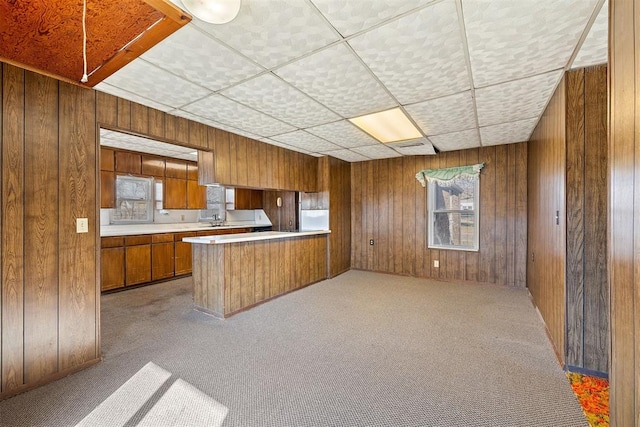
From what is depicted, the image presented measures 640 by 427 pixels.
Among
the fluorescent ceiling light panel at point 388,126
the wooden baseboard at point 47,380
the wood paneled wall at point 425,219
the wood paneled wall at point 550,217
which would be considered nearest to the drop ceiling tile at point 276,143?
the fluorescent ceiling light panel at point 388,126

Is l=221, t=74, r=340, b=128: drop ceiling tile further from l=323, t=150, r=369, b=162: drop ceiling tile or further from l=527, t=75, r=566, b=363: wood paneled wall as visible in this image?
l=527, t=75, r=566, b=363: wood paneled wall

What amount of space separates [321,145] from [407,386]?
3.31 meters

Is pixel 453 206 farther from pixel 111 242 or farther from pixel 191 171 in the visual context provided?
pixel 111 242

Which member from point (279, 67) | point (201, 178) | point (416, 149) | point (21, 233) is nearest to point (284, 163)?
point (201, 178)

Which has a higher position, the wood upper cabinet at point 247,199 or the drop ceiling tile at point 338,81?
the drop ceiling tile at point 338,81

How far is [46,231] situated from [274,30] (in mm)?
2151

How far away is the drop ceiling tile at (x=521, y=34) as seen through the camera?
1.45m

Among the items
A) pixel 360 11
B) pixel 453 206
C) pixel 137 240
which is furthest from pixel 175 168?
pixel 453 206

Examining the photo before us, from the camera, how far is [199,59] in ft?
6.29

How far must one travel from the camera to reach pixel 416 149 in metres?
4.57

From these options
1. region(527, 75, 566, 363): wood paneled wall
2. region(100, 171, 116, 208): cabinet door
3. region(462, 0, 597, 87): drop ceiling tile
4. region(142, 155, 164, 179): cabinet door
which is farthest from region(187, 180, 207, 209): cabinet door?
region(527, 75, 566, 363): wood paneled wall

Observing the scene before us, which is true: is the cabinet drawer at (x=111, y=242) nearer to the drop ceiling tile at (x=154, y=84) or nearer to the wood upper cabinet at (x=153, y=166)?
the wood upper cabinet at (x=153, y=166)

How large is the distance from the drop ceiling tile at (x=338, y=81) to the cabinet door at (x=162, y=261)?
12.6 ft

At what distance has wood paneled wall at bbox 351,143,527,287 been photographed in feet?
14.2
